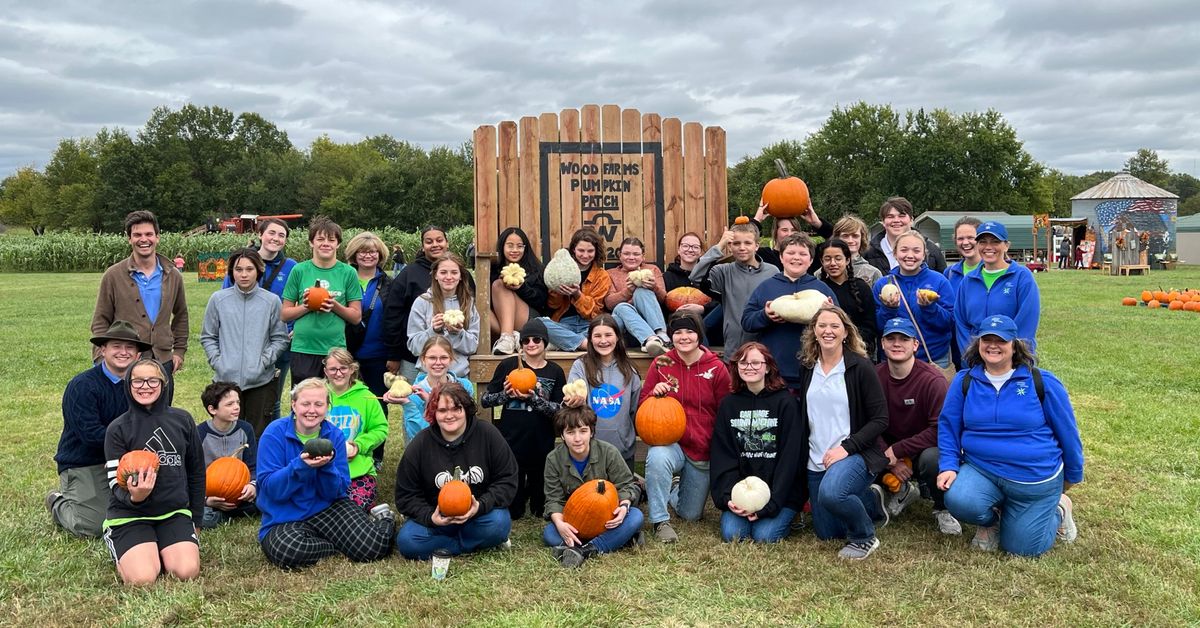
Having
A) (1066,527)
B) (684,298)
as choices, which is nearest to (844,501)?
(1066,527)

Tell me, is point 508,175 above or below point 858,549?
above

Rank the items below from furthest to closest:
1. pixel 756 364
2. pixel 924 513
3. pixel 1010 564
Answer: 1. pixel 924 513
2. pixel 756 364
3. pixel 1010 564

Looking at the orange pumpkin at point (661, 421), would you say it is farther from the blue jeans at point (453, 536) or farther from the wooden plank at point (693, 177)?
the wooden plank at point (693, 177)

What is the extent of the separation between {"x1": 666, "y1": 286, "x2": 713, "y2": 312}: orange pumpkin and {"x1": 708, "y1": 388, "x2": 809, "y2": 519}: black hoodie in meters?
1.42

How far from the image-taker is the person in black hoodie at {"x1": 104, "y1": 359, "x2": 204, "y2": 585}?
14.2ft

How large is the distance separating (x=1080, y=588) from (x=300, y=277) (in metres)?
5.16

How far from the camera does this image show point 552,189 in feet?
24.7

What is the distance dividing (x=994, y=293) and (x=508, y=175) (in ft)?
13.1

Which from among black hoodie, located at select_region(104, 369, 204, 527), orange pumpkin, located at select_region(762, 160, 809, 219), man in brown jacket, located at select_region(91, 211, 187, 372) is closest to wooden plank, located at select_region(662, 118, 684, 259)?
orange pumpkin, located at select_region(762, 160, 809, 219)

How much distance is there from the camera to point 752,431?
197 inches

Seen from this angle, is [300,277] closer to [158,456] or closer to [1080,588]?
[158,456]

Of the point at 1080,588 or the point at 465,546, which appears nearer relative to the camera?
the point at 1080,588

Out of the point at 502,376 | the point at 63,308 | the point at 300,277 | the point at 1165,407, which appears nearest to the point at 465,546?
the point at 502,376

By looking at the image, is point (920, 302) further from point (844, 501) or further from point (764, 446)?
point (844, 501)
